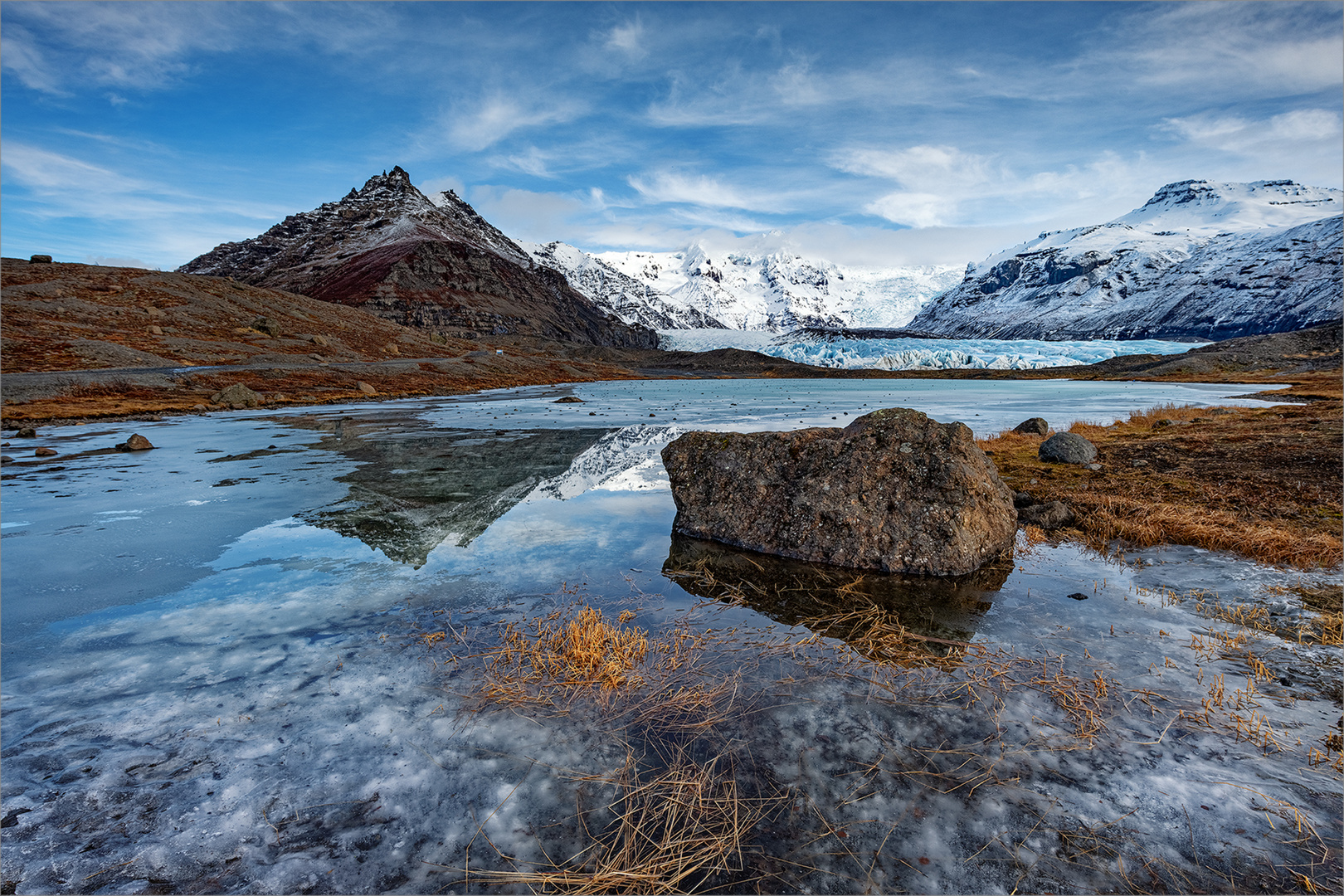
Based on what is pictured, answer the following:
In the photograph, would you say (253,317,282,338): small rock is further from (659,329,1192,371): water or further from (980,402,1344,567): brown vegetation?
(659,329,1192,371): water

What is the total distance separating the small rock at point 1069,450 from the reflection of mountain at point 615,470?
34.1ft

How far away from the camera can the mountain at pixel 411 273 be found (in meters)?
135

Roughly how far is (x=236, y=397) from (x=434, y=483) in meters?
33.3

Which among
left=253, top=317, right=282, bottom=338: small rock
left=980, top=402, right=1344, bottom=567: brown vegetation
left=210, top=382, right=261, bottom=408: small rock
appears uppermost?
left=253, top=317, right=282, bottom=338: small rock

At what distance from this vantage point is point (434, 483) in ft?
44.2

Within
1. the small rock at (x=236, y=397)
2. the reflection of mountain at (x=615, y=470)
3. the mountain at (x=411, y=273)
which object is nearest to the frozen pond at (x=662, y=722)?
the reflection of mountain at (x=615, y=470)

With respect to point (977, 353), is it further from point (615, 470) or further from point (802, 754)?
point (802, 754)

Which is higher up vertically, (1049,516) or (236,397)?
(236,397)

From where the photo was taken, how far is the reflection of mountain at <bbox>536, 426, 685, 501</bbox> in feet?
42.7

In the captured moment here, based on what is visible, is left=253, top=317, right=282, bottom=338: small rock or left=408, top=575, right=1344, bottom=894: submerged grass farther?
left=253, top=317, right=282, bottom=338: small rock

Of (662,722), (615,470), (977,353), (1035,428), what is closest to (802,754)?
(662,722)

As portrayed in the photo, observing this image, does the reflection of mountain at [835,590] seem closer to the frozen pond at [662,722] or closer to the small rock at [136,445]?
the frozen pond at [662,722]

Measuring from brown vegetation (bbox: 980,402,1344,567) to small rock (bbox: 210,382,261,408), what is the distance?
43.0 meters

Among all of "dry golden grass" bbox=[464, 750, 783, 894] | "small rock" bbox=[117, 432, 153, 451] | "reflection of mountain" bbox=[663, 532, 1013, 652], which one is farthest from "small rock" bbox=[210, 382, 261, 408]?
"dry golden grass" bbox=[464, 750, 783, 894]
